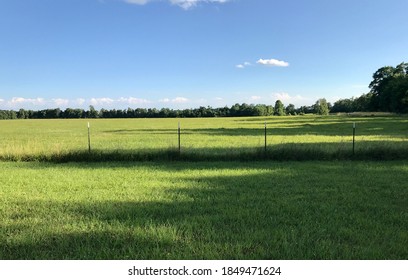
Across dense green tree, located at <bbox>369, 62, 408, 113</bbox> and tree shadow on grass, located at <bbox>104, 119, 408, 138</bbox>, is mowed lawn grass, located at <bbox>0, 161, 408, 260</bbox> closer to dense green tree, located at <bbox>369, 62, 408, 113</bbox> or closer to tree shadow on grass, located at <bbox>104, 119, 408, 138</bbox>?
tree shadow on grass, located at <bbox>104, 119, 408, 138</bbox>

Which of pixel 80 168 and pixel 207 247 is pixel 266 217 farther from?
pixel 80 168

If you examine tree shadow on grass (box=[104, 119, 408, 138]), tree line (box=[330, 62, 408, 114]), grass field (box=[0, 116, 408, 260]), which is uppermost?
tree line (box=[330, 62, 408, 114])

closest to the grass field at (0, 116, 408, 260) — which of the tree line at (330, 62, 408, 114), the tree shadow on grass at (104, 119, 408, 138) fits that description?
the tree shadow on grass at (104, 119, 408, 138)

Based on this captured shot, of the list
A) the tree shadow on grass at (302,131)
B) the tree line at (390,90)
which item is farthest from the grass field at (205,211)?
the tree line at (390,90)

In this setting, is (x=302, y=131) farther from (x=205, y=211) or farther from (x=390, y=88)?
(x=390, y=88)

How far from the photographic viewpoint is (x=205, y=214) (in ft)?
23.0

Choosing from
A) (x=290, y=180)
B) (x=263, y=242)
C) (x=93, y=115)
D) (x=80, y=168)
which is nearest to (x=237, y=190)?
(x=290, y=180)

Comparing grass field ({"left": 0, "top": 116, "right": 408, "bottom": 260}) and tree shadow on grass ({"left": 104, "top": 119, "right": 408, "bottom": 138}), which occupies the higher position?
grass field ({"left": 0, "top": 116, "right": 408, "bottom": 260})

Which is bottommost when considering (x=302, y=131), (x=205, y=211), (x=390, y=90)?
(x=302, y=131)

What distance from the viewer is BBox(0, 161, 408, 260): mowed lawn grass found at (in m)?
5.22

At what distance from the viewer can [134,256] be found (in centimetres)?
501

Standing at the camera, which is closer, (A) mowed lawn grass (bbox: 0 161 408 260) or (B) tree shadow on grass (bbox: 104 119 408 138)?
(A) mowed lawn grass (bbox: 0 161 408 260)

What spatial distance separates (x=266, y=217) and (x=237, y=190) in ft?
8.11

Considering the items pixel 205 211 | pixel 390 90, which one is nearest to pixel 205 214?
pixel 205 211
